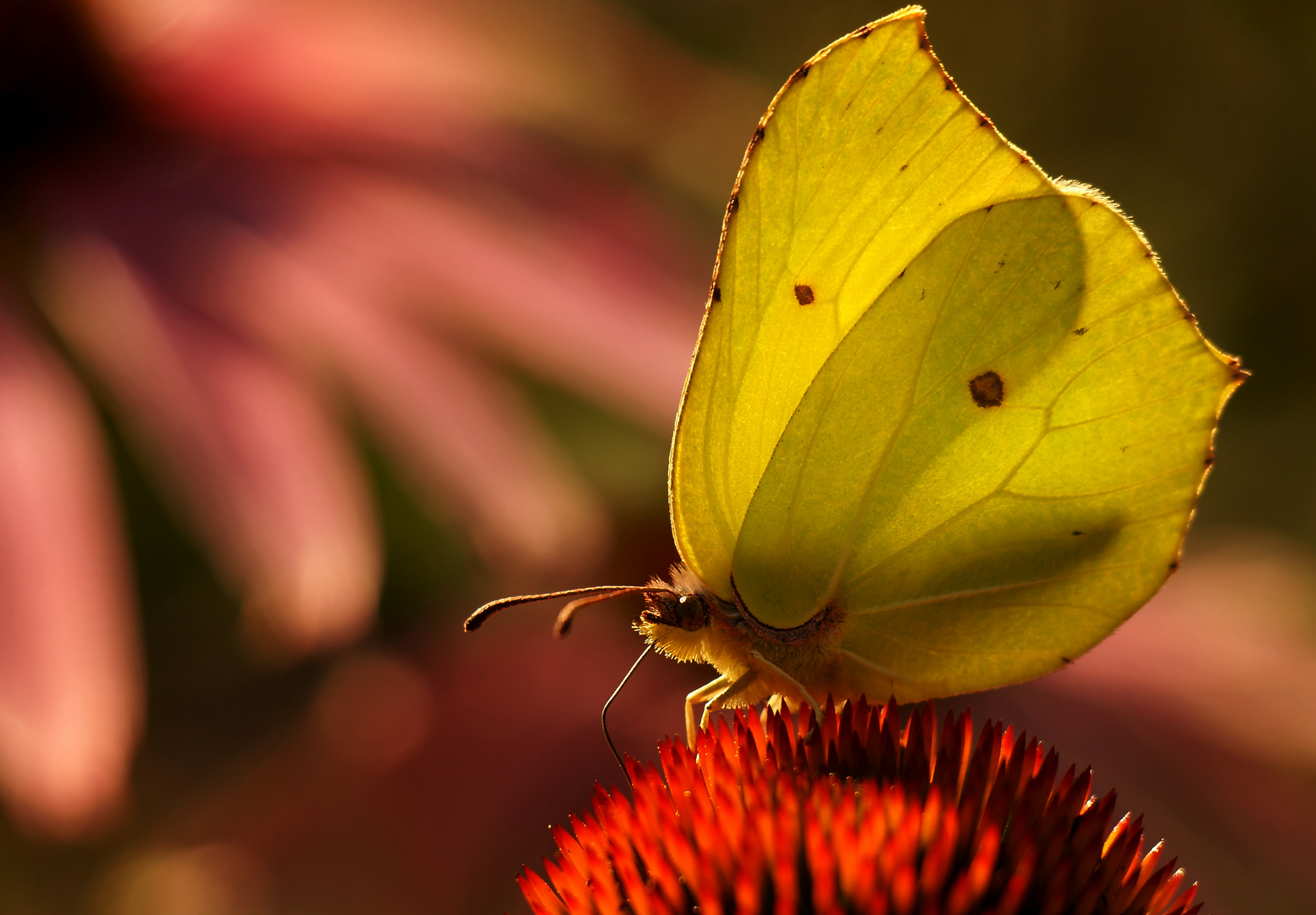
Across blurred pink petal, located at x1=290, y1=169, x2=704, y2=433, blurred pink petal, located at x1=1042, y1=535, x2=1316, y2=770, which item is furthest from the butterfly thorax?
blurred pink petal, located at x1=1042, y1=535, x2=1316, y2=770

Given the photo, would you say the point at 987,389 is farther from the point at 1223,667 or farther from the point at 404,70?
→ the point at 404,70

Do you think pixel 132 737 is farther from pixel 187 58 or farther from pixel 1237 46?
pixel 1237 46

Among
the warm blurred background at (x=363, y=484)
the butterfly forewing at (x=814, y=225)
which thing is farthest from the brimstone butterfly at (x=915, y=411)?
the warm blurred background at (x=363, y=484)

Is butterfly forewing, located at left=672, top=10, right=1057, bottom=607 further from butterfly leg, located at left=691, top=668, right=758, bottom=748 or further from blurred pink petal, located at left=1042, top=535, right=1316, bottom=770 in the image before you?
blurred pink petal, located at left=1042, top=535, right=1316, bottom=770

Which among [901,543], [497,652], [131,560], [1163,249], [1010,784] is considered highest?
[1163,249]

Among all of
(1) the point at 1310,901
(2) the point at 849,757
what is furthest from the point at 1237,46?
(2) the point at 849,757
